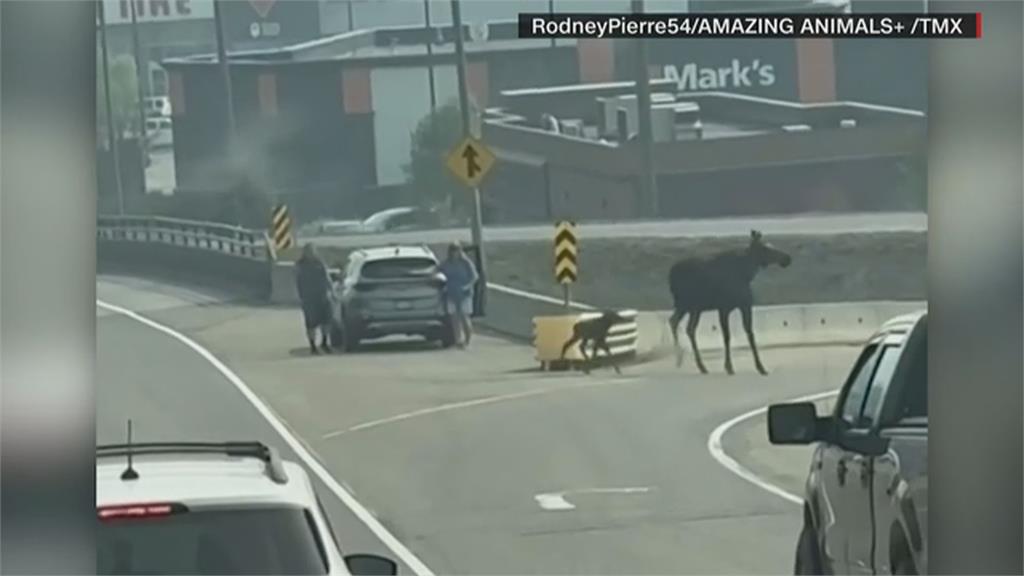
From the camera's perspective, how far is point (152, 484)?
3762mm

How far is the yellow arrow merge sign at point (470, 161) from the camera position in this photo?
3801 millimetres

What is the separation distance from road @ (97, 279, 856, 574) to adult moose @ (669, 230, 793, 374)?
0.13m

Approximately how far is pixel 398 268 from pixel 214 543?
583 mm

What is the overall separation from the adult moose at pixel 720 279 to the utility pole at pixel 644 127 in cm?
12

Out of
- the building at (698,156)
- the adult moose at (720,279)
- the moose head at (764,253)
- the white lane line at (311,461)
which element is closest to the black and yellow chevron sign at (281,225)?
the white lane line at (311,461)

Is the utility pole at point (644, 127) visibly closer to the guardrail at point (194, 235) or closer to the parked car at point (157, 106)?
the guardrail at point (194, 235)

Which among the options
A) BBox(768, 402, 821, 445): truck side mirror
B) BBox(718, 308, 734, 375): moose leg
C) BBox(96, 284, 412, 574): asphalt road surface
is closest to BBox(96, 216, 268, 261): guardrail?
BBox(96, 284, 412, 574): asphalt road surface

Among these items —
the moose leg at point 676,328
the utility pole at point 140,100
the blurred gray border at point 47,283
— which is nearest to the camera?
the blurred gray border at point 47,283

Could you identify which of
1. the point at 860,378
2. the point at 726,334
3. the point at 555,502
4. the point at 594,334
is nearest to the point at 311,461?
the point at 555,502

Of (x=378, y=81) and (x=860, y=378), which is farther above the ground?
(x=378, y=81)

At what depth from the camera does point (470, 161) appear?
380 cm

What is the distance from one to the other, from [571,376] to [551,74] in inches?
21.2

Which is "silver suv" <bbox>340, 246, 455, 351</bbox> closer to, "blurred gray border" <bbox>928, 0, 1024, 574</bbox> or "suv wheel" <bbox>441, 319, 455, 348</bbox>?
"suv wheel" <bbox>441, 319, 455, 348</bbox>

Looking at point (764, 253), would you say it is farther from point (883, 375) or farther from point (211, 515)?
point (211, 515)
